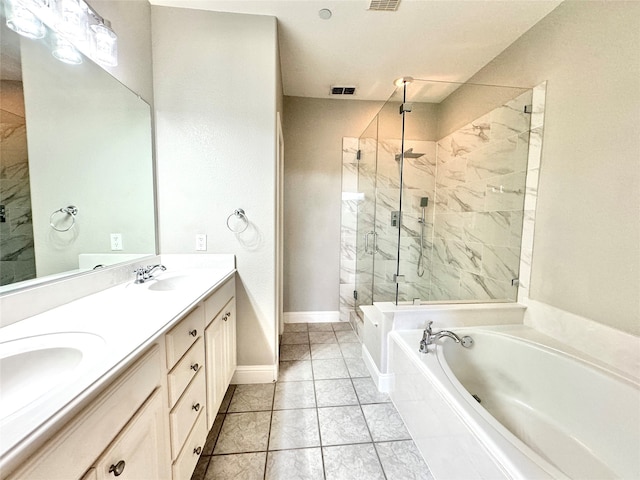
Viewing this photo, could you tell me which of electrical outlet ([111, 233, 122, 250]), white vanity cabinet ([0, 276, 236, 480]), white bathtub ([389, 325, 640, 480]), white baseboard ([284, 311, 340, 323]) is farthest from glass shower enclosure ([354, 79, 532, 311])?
electrical outlet ([111, 233, 122, 250])

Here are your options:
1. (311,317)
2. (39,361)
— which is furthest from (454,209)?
(39,361)

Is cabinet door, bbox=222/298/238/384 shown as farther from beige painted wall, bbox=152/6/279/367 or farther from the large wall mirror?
the large wall mirror

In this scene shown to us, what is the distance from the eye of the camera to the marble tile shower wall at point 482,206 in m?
1.82

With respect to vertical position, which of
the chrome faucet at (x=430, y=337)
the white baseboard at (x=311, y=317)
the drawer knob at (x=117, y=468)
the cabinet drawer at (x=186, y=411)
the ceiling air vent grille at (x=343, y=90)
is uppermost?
the ceiling air vent grille at (x=343, y=90)

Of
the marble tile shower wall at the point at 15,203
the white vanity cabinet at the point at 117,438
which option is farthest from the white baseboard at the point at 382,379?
the marble tile shower wall at the point at 15,203

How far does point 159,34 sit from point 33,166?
49.2 inches

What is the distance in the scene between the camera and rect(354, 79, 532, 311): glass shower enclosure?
189 centimetres

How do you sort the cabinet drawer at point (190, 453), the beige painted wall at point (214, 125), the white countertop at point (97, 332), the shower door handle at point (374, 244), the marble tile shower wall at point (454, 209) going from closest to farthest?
the white countertop at point (97, 332) < the cabinet drawer at point (190, 453) < the beige painted wall at point (214, 125) < the marble tile shower wall at point (454, 209) < the shower door handle at point (374, 244)

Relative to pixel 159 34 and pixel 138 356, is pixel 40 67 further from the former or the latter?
pixel 138 356

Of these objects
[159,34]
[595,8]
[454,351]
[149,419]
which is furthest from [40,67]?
[595,8]

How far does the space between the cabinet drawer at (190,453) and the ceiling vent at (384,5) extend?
2473 mm

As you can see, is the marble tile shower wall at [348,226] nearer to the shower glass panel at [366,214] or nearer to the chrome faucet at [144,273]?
the shower glass panel at [366,214]

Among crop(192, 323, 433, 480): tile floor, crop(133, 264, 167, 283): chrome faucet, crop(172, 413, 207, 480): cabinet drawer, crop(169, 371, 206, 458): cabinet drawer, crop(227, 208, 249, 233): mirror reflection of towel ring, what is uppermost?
crop(227, 208, 249, 233): mirror reflection of towel ring

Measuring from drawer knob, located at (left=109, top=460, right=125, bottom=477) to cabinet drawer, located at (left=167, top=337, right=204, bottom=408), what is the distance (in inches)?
10.2
